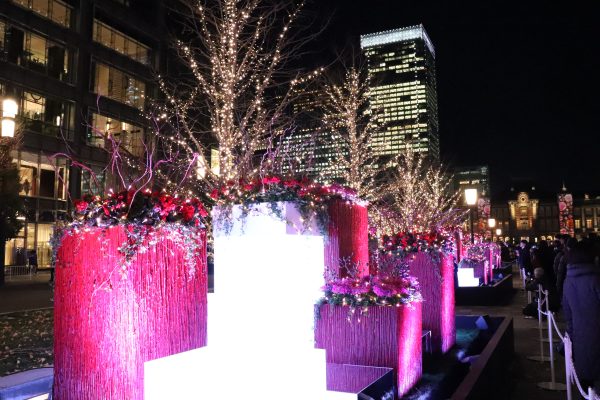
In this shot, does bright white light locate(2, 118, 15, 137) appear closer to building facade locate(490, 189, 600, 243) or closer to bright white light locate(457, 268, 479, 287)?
bright white light locate(457, 268, 479, 287)

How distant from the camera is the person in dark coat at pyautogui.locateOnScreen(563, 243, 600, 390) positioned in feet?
17.7

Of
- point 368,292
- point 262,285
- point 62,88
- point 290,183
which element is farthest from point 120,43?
point 368,292

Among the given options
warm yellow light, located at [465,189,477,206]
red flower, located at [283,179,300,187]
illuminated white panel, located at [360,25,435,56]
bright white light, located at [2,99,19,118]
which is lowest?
red flower, located at [283,179,300,187]

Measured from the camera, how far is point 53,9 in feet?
102

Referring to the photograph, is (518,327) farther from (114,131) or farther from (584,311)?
(114,131)

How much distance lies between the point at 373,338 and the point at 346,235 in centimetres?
185

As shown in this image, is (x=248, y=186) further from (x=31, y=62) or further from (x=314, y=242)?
(x=31, y=62)

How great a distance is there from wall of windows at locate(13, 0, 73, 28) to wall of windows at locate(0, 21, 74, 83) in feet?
4.81

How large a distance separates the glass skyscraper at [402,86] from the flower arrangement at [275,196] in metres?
15.5

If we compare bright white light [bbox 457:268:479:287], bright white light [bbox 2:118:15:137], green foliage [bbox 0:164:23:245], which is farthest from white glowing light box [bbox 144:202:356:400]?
green foliage [bbox 0:164:23:245]

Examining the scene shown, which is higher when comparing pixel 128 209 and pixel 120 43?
pixel 120 43

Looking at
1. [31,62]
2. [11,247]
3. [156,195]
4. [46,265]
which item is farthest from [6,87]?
[156,195]

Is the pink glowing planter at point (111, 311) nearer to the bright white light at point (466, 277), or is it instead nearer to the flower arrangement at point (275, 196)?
the flower arrangement at point (275, 196)

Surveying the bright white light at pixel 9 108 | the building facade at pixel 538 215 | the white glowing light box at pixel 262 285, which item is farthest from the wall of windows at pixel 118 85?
the building facade at pixel 538 215
